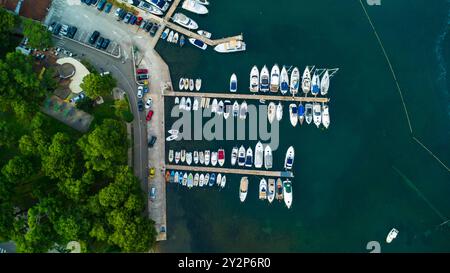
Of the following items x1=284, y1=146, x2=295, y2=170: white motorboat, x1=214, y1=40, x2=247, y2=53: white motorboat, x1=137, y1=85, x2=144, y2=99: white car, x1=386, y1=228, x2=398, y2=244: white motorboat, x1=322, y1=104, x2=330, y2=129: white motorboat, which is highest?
x1=214, y1=40, x2=247, y2=53: white motorboat

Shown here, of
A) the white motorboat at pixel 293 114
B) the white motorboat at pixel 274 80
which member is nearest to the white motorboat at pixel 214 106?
the white motorboat at pixel 274 80

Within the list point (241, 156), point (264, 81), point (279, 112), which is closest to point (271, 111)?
point (279, 112)

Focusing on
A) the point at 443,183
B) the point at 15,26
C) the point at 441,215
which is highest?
the point at 15,26

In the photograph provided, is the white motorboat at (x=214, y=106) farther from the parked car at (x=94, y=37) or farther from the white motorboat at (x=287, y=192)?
the parked car at (x=94, y=37)

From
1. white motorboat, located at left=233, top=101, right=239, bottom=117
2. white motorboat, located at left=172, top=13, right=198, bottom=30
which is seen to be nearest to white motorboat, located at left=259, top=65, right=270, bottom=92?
white motorboat, located at left=233, top=101, right=239, bottom=117

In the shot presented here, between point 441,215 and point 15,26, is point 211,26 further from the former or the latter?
point 441,215

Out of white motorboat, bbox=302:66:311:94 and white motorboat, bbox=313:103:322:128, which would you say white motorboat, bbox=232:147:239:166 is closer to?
white motorboat, bbox=313:103:322:128

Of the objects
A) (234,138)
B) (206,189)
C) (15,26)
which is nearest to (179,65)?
(234,138)
